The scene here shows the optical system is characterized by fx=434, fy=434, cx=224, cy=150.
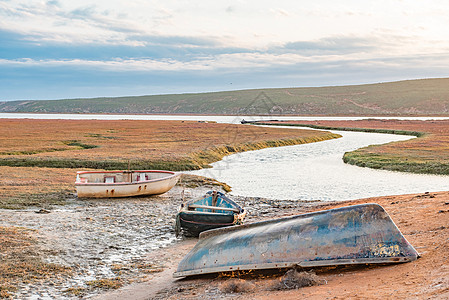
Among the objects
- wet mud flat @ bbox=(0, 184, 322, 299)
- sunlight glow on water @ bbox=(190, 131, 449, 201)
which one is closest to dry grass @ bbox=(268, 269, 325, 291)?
wet mud flat @ bbox=(0, 184, 322, 299)

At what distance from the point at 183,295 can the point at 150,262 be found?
3.69 m

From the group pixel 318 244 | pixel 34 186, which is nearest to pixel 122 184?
pixel 34 186

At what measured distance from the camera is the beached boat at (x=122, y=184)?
23.8 m

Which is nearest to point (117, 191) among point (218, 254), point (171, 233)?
point (171, 233)

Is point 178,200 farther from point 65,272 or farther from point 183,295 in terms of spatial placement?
point 183,295

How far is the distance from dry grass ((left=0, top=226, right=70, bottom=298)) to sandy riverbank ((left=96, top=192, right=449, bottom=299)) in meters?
2.25

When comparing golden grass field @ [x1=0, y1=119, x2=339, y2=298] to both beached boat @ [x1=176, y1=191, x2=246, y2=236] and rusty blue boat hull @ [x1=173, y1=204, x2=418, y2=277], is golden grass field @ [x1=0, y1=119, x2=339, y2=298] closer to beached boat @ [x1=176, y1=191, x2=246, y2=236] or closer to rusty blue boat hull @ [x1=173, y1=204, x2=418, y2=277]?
rusty blue boat hull @ [x1=173, y1=204, x2=418, y2=277]

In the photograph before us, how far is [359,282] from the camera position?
9.35m

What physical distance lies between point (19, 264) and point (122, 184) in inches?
452

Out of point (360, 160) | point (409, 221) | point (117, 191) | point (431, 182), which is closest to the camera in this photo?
point (409, 221)

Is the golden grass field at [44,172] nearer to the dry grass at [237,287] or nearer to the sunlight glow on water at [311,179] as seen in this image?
the sunlight glow on water at [311,179]

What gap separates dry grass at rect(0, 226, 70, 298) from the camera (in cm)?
1153

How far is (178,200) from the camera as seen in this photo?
2505 centimetres

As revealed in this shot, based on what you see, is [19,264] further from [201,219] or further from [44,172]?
[44,172]
